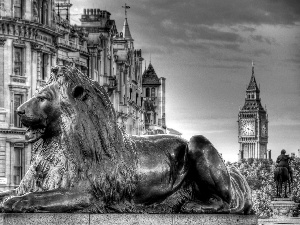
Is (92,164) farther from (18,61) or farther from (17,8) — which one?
(18,61)

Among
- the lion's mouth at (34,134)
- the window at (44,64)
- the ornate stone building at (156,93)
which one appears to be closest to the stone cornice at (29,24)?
the window at (44,64)

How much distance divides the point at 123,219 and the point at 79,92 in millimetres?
1358

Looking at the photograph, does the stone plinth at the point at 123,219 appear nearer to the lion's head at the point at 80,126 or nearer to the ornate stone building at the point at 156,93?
the lion's head at the point at 80,126

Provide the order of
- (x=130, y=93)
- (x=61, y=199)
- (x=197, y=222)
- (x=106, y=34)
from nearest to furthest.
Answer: (x=61, y=199) < (x=197, y=222) < (x=106, y=34) < (x=130, y=93)

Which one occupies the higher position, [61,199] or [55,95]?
[55,95]

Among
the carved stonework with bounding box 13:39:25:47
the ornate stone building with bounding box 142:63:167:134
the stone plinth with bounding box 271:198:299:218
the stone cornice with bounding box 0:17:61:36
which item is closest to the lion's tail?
the stone plinth with bounding box 271:198:299:218

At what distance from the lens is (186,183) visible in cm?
1069

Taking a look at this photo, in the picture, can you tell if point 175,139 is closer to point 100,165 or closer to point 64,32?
point 100,165

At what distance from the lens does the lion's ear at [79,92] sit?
9.74 m

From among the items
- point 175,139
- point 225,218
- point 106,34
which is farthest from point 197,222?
point 106,34

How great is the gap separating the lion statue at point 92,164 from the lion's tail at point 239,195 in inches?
9.2

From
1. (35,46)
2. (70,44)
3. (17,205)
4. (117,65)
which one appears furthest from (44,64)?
(17,205)

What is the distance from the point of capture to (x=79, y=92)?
9.79 metres

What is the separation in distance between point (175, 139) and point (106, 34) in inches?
2695
